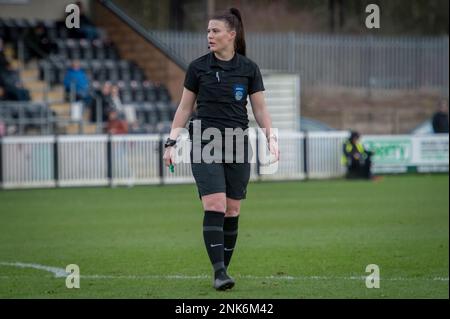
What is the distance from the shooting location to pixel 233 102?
9.72 m

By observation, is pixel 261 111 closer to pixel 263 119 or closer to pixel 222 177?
pixel 263 119

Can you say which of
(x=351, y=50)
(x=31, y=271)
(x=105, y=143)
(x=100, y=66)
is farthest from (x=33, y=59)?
(x=31, y=271)

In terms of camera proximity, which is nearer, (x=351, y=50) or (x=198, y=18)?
(x=351, y=50)

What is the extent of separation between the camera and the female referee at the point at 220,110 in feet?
31.6

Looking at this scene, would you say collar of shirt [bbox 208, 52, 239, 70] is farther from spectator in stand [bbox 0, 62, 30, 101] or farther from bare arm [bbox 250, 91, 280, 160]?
spectator in stand [bbox 0, 62, 30, 101]

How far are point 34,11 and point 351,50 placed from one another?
1118 centimetres

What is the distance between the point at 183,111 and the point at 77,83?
20687 millimetres

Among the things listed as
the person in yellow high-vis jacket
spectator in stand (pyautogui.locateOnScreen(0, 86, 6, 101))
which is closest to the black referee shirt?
the person in yellow high-vis jacket

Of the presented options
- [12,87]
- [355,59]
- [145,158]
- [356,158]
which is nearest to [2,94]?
[12,87]

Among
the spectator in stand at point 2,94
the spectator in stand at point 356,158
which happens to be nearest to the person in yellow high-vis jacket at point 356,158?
the spectator in stand at point 356,158

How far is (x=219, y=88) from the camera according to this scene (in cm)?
968

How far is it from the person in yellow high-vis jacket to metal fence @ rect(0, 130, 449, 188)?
101 centimetres

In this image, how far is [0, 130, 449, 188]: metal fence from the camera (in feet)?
86.5
